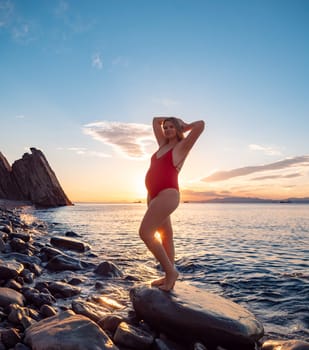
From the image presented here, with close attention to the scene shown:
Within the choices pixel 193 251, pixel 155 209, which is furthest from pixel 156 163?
pixel 193 251

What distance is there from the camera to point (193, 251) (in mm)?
14742

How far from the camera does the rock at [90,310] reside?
5.02m

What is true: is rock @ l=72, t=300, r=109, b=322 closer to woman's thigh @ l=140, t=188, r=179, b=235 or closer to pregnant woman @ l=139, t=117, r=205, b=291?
pregnant woman @ l=139, t=117, r=205, b=291

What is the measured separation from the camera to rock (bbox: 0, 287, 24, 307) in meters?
5.01

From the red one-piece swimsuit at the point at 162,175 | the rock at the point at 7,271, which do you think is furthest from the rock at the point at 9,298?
the red one-piece swimsuit at the point at 162,175

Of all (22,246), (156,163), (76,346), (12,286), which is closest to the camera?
(76,346)

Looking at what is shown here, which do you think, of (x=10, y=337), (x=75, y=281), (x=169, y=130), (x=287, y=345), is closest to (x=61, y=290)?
(x=75, y=281)

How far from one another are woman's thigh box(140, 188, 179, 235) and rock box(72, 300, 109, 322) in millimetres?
1696

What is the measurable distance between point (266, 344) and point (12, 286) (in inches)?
189

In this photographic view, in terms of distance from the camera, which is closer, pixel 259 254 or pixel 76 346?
pixel 76 346

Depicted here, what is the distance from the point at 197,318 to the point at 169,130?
3048 mm

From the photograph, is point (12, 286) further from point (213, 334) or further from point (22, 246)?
point (22, 246)

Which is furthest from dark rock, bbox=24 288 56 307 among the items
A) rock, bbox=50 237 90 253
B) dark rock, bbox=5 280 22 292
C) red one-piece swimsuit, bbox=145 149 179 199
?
rock, bbox=50 237 90 253

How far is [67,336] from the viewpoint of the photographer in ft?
11.7
